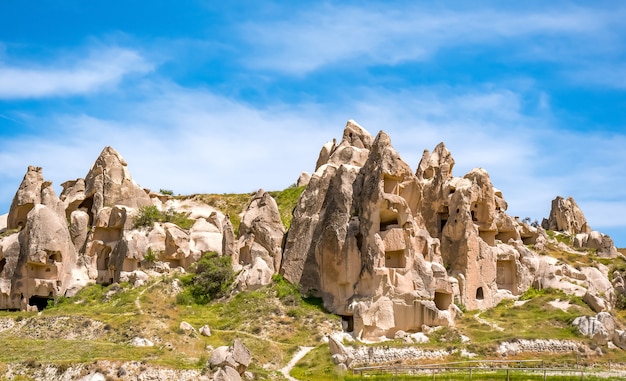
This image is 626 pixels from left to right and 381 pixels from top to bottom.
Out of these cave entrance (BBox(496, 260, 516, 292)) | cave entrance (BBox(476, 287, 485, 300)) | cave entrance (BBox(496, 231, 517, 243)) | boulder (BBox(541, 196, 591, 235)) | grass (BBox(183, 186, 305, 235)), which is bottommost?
cave entrance (BBox(476, 287, 485, 300))

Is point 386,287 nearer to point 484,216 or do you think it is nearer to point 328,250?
point 328,250

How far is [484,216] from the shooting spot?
71.6m

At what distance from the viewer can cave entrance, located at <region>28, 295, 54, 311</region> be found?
66.8 meters

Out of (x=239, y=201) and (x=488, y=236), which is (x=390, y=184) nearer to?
(x=488, y=236)

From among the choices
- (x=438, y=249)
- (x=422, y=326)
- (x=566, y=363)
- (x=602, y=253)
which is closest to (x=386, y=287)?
(x=422, y=326)

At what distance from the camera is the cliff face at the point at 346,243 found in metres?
60.7

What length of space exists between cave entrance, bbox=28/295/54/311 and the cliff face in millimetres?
96

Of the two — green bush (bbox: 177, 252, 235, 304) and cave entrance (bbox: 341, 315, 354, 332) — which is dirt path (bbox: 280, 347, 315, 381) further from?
green bush (bbox: 177, 252, 235, 304)

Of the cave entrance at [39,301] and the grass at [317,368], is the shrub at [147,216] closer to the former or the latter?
the cave entrance at [39,301]

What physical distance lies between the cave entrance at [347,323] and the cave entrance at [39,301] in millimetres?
23166

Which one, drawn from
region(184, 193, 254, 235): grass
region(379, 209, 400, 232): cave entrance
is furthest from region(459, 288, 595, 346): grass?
region(184, 193, 254, 235): grass

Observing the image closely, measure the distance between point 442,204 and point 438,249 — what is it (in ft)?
21.7

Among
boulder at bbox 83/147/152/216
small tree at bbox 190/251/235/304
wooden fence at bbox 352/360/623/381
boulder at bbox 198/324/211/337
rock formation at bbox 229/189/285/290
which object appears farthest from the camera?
boulder at bbox 83/147/152/216

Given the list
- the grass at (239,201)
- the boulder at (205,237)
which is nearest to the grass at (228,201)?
the grass at (239,201)
